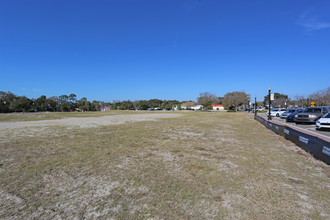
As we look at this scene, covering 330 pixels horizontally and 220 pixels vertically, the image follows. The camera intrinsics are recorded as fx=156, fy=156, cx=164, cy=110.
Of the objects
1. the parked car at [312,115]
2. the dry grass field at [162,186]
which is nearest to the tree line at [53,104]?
the dry grass field at [162,186]

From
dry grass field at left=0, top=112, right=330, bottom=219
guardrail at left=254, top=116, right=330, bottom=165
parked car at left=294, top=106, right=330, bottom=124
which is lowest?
dry grass field at left=0, top=112, right=330, bottom=219

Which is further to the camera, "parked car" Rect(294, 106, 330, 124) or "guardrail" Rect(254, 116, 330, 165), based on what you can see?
"parked car" Rect(294, 106, 330, 124)

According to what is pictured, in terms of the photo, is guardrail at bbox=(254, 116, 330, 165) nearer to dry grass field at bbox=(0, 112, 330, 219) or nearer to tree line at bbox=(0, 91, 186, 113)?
dry grass field at bbox=(0, 112, 330, 219)

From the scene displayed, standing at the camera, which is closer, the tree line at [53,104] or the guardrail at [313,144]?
the guardrail at [313,144]

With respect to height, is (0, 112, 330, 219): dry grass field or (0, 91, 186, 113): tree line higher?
(0, 91, 186, 113): tree line

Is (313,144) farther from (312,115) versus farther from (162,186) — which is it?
(312,115)

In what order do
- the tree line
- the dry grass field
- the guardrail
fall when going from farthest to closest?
the tree line
the guardrail
the dry grass field

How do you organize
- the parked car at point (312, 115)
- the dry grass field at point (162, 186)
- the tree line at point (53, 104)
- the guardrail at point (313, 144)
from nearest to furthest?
the dry grass field at point (162, 186) → the guardrail at point (313, 144) → the parked car at point (312, 115) → the tree line at point (53, 104)

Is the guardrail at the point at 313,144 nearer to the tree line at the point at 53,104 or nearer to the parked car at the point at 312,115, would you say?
the parked car at the point at 312,115

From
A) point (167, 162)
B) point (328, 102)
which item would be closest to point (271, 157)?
point (167, 162)

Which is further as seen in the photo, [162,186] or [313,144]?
[313,144]

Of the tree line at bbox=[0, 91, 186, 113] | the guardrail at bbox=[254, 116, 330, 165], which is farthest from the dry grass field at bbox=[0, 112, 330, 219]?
the tree line at bbox=[0, 91, 186, 113]

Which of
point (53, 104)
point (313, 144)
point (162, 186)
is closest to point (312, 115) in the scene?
point (313, 144)

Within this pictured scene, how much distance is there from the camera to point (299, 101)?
76562 mm
